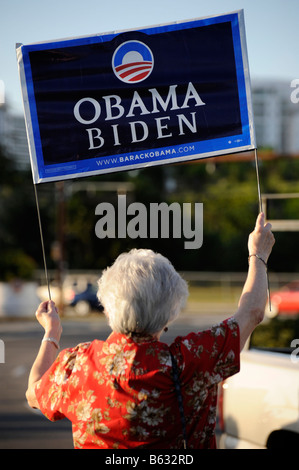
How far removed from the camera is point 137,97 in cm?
325

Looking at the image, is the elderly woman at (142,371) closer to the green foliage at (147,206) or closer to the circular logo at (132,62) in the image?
the circular logo at (132,62)

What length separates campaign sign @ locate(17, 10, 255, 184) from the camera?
3.21 metres

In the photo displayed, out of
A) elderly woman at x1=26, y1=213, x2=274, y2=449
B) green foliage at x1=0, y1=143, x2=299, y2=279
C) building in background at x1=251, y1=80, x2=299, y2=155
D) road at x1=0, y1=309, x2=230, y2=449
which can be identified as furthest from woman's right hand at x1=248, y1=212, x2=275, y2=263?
building in background at x1=251, y1=80, x2=299, y2=155

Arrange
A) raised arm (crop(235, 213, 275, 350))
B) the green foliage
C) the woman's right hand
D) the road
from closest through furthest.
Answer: raised arm (crop(235, 213, 275, 350))
the woman's right hand
the road
the green foliage

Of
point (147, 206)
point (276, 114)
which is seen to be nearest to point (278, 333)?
point (147, 206)

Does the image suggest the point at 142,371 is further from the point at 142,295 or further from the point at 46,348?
the point at 46,348

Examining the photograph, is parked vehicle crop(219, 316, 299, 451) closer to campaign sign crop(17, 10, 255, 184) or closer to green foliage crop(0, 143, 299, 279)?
campaign sign crop(17, 10, 255, 184)

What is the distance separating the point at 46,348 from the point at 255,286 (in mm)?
812

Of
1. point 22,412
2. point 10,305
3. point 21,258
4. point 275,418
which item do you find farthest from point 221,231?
point 275,418

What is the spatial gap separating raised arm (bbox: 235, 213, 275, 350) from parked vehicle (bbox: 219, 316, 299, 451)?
1.43 metres

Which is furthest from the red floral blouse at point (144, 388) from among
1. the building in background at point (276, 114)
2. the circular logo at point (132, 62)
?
the building in background at point (276, 114)

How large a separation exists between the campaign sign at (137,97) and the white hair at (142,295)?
0.99 m
